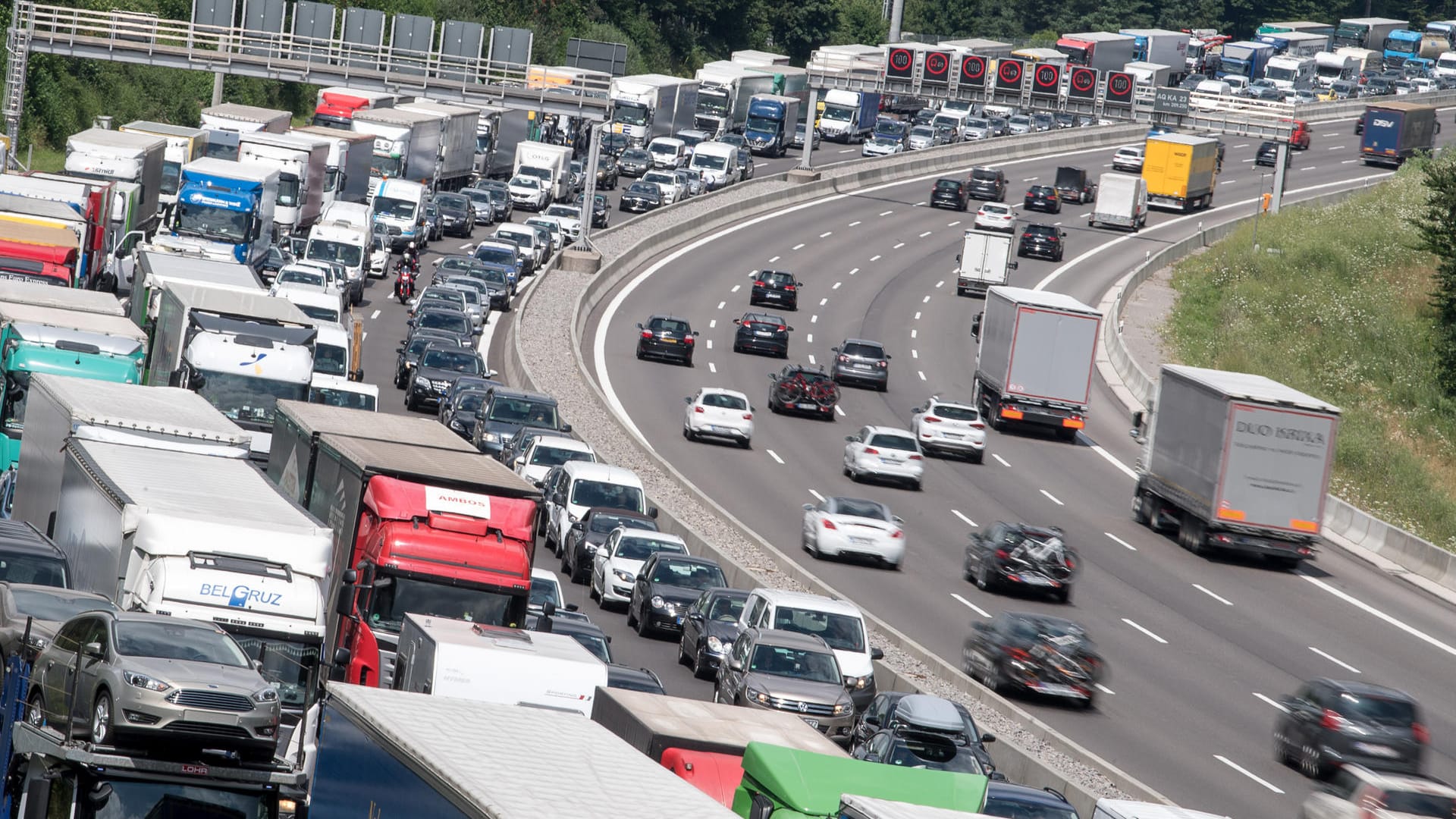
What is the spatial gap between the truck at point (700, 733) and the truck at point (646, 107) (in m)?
76.4

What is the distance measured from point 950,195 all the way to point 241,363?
5826 centimetres

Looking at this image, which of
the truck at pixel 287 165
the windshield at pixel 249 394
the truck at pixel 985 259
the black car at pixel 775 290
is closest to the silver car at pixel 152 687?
the windshield at pixel 249 394

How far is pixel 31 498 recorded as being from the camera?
23375 mm

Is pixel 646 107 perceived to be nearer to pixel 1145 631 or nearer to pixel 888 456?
pixel 888 456

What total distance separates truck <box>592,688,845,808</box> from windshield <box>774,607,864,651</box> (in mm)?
9410

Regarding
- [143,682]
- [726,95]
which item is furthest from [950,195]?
→ [143,682]

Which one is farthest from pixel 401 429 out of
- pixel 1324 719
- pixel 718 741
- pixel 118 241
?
pixel 118 241

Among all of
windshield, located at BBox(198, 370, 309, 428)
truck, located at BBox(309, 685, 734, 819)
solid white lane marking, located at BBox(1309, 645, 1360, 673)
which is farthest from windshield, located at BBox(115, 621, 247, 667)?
solid white lane marking, located at BBox(1309, 645, 1360, 673)

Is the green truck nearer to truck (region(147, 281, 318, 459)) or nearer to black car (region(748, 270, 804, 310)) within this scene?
truck (region(147, 281, 318, 459))

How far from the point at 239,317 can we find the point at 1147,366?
34.7 m

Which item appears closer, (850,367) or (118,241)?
(118,241)

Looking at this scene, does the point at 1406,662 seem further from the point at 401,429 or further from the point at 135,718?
the point at 135,718

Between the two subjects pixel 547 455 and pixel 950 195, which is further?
pixel 950 195

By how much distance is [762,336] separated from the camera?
184 ft
